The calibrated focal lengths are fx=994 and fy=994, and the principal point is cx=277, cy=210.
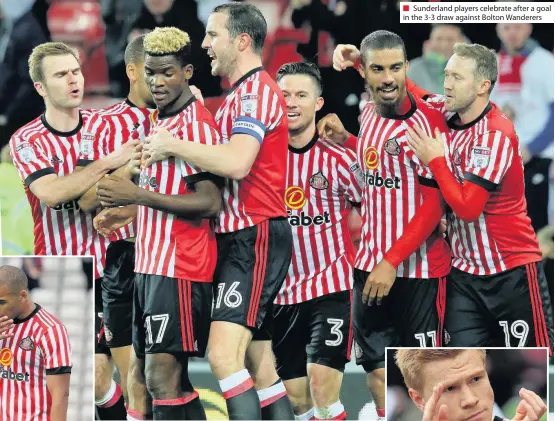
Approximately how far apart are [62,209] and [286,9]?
170 centimetres

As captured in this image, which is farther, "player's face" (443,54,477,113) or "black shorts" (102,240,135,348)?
"black shorts" (102,240,135,348)

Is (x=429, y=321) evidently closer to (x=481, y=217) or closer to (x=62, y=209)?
(x=481, y=217)

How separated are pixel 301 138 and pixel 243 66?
1.95 ft

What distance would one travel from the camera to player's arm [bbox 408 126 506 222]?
Result: 535 centimetres

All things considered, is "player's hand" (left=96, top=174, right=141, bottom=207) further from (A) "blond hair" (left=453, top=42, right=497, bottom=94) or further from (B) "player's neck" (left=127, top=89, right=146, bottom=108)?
(A) "blond hair" (left=453, top=42, right=497, bottom=94)

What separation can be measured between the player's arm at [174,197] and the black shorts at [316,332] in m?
0.85

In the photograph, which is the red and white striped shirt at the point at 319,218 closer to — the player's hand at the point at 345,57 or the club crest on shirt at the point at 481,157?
the player's hand at the point at 345,57

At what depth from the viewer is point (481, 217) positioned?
5484mm

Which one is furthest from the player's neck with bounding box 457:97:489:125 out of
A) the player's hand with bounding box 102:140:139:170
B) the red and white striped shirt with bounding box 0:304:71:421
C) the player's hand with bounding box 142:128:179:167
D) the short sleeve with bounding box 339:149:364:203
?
the red and white striped shirt with bounding box 0:304:71:421

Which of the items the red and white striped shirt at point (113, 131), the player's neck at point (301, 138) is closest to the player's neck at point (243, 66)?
the player's neck at point (301, 138)

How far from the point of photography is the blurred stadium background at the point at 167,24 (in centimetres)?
562

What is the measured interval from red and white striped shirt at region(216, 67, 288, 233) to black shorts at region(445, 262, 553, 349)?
115cm

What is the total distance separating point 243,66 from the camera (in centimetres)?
522

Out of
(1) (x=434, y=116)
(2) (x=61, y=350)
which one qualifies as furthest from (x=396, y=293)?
(2) (x=61, y=350)
